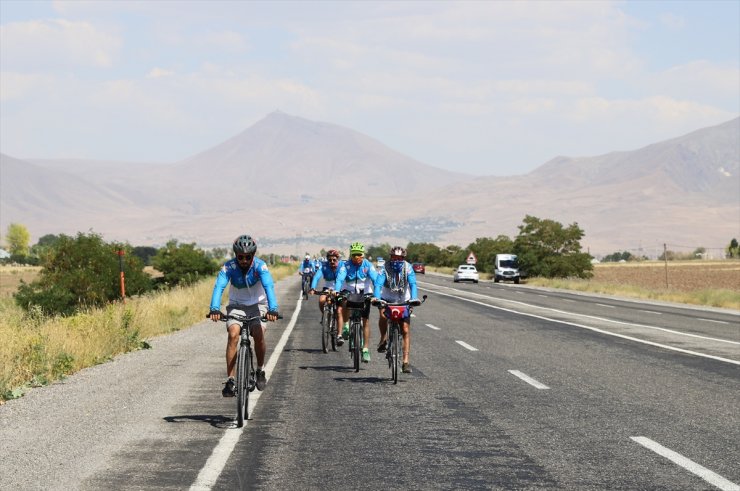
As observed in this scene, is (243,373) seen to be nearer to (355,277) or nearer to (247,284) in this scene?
(247,284)

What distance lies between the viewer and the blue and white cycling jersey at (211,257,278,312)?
9562 mm

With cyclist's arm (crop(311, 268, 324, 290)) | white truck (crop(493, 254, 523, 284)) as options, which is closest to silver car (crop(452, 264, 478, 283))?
white truck (crop(493, 254, 523, 284))

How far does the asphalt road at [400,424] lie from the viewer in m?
7.05

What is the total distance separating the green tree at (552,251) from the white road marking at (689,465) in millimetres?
60045

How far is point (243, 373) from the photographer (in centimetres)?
931

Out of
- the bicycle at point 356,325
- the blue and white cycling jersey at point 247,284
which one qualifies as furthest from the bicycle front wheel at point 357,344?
the blue and white cycling jersey at point 247,284

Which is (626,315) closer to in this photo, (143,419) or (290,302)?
(290,302)

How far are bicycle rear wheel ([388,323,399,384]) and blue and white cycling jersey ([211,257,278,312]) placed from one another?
3138 mm

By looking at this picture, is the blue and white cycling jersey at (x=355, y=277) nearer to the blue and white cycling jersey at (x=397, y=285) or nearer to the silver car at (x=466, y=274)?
the blue and white cycling jersey at (x=397, y=285)

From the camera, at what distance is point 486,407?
33.7 ft

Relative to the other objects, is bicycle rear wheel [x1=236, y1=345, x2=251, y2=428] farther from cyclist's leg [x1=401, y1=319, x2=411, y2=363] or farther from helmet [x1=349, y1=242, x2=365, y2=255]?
helmet [x1=349, y1=242, x2=365, y2=255]

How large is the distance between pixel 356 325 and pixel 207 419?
510cm

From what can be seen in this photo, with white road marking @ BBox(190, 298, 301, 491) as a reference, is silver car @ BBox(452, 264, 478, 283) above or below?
above

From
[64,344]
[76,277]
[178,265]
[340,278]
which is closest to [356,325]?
[340,278]
